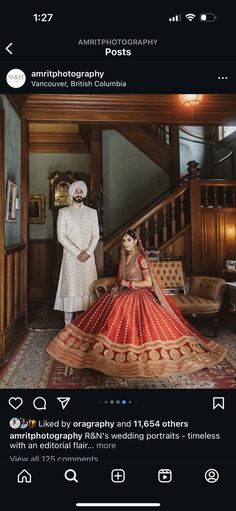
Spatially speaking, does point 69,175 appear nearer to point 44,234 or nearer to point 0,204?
point 44,234

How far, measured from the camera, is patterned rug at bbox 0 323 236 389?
7.38 ft

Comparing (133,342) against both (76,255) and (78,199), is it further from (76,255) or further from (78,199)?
(78,199)

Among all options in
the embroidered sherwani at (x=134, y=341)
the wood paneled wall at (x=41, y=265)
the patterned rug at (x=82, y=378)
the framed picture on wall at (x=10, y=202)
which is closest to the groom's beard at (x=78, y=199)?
the framed picture on wall at (x=10, y=202)
